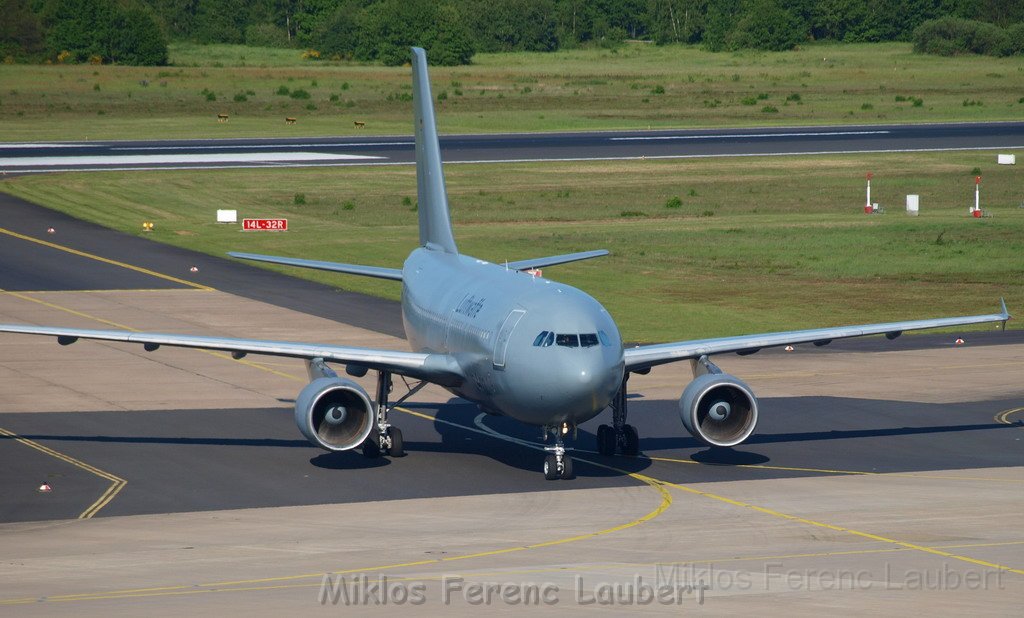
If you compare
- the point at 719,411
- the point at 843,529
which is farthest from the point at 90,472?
the point at 843,529

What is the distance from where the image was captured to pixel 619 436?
122ft

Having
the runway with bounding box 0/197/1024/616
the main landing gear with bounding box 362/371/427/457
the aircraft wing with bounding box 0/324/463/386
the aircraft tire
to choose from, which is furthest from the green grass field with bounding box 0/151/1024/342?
the aircraft wing with bounding box 0/324/463/386

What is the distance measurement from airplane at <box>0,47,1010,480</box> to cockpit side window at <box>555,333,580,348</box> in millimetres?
22

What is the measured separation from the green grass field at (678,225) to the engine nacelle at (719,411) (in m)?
19.0

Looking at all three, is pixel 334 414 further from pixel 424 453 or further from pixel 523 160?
pixel 523 160

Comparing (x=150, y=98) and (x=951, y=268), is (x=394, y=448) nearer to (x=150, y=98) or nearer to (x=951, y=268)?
(x=951, y=268)

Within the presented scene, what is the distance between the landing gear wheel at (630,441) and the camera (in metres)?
37.2

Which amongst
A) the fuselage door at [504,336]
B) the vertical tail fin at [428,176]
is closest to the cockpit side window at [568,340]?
the fuselage door at [504,336]

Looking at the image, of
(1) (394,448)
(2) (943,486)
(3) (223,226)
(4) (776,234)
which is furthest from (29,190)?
(2) (943,486)

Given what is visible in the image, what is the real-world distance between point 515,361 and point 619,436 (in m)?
5.77

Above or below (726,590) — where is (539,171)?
above

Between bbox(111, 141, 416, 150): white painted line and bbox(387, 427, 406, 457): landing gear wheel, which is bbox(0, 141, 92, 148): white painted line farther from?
bbox(387, 427, 406, 457): landing gear wheel

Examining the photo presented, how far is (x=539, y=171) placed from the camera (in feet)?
364

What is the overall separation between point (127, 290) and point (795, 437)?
120 feet
